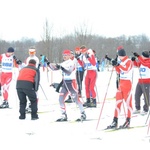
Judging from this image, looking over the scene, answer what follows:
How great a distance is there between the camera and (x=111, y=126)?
7.21 m

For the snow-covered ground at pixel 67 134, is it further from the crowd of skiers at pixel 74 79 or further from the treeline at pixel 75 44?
the treeline at pixel 75 44

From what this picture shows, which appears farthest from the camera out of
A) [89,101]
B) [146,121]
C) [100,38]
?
[100,38]

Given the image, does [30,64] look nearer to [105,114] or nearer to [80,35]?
[105,114]

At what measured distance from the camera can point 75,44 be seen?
42.8m

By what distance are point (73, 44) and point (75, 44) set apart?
10.9ft

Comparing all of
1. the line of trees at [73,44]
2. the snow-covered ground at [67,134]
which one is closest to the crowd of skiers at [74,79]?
the snow-covered ground at [67,134]

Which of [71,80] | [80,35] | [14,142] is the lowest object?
[14,142]

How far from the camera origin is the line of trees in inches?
1455

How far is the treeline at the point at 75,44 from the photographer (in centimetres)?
3729

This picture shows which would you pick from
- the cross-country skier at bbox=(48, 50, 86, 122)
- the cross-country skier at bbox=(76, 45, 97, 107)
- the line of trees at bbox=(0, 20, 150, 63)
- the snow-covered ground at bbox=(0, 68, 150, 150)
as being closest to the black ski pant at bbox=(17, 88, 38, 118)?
the snow-covered ground at bbox=(0, 68, 150, 150)

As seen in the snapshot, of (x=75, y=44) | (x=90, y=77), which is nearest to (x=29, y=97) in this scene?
(x=90, y=77)

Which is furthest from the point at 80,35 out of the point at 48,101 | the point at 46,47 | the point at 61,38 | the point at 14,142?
the point at 14,142

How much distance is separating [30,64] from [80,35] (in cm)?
2905

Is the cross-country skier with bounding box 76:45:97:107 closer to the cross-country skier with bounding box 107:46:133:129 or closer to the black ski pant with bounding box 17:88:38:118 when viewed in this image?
the black ski pant with bounding box 17:88:38:118
